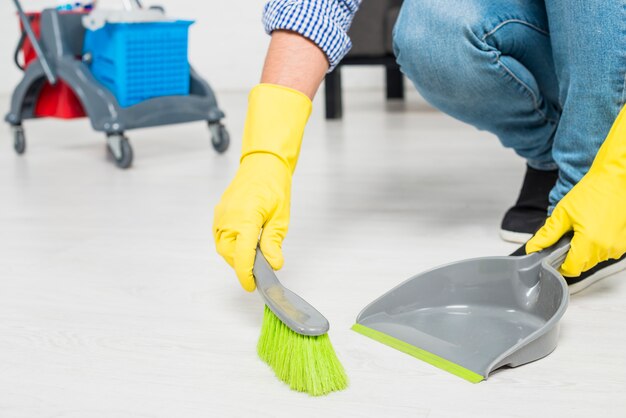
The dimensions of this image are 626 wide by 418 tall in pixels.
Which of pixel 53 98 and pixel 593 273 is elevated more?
pixel 593 273

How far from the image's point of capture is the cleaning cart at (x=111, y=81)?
6.34 feet

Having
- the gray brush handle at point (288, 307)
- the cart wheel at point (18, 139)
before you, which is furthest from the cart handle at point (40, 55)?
the gray brush handle at point (288, 307)

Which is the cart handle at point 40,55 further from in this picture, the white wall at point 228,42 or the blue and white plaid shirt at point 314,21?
the white wall at point 228,42

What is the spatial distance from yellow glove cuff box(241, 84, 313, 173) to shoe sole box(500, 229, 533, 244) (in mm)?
422

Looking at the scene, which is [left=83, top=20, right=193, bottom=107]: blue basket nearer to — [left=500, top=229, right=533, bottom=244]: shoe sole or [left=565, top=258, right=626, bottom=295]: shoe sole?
[left=500, top=229, right=533, bottom=244]: shoe sole

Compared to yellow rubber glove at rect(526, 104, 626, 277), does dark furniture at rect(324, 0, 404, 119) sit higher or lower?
lower

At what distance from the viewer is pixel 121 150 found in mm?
1912

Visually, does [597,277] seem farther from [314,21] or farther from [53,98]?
[53,98]

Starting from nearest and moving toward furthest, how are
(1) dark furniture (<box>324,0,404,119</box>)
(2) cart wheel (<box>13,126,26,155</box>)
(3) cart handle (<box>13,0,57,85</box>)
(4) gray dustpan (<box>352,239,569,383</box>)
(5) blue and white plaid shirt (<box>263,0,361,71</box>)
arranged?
(4) gray dustpan (<box>352,239,569,383</box>) → (5) blue and white plaid shirt (<box>263,0,361,71</box>) → (3) cart handle (<box>13,0,57,85</box>) → (2) cart wheel (<box>13,126,26,155</box>) → (1) dark furniture (<box>324,0,404,119</box>)

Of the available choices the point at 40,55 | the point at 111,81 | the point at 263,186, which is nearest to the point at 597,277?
the point at 263,186

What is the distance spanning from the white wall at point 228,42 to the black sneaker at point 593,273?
2.94m

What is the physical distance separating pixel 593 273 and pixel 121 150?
50.0 inches

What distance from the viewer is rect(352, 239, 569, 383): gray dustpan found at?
78 cm

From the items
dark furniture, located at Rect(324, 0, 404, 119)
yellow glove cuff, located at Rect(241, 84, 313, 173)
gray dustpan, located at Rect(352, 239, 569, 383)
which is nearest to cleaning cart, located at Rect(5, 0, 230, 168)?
dark furniture, located at Rect(324, 0, 404, 119)
